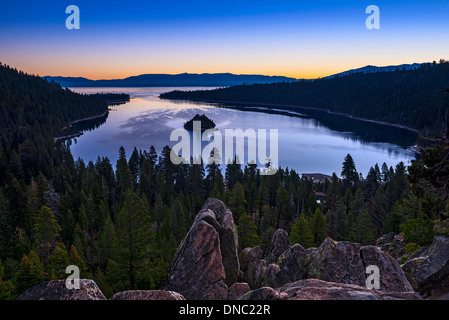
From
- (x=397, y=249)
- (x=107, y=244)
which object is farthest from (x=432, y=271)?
(x=107, y=244)

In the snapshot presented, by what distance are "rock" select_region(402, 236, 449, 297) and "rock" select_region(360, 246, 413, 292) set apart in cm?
68

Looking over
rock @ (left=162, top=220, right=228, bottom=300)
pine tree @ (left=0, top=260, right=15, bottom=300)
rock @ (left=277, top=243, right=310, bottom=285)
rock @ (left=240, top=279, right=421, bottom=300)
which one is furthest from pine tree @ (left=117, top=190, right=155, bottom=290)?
rock @ (left=240, top=279, right=421, bottom=300)

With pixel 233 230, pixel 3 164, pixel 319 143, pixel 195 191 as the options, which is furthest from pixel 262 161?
pixel 233 230

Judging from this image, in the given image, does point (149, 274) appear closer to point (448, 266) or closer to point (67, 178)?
point (448, 266)

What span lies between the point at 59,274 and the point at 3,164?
8720 centimetres

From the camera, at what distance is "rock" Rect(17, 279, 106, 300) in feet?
35.8

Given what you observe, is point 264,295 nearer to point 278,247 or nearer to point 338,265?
point 338,265

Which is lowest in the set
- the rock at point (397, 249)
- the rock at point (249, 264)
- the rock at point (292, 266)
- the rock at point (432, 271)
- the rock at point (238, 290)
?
the rock at point (397, 249)

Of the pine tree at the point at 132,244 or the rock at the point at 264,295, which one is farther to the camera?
the pine tree at the point at 132,244

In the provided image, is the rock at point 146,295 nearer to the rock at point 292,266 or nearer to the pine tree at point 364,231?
the rock at point 292,266

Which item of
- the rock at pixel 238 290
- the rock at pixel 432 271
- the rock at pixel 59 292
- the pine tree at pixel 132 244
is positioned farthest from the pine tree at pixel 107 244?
the rock at pixel 432 271

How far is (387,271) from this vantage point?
16344 mm

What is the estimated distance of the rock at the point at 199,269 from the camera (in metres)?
19.3

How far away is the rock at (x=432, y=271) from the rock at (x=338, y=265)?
2877mm
